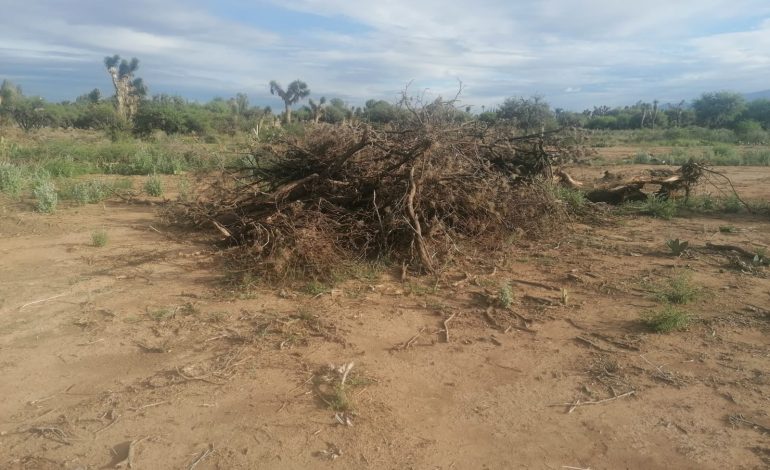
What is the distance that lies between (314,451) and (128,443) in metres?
0.91

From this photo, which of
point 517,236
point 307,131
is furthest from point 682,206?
point 307,131

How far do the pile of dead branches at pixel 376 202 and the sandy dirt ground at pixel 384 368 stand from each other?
0.40m

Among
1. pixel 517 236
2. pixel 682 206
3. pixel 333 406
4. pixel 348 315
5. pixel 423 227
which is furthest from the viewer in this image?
pixel 682 206

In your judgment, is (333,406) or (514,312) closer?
(333,406)

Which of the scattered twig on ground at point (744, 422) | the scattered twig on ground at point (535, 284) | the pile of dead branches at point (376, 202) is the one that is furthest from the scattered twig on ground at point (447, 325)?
the scattered twig on ground at point (744, 422)

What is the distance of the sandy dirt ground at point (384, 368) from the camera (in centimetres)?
250

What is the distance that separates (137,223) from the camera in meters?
6.86

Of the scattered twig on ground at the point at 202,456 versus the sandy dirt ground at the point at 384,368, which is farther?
the sandy dirt ground at the point at 384,368

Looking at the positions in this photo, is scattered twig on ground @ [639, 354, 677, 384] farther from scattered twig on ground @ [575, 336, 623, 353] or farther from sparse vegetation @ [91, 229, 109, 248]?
sparse vegetation @ [91, 229, 109, 248]

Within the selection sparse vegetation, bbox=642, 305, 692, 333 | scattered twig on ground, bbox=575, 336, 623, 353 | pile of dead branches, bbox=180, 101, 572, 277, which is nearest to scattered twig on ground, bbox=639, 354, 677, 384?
scattered twig on ground, bbox=575, 336, 623, 353

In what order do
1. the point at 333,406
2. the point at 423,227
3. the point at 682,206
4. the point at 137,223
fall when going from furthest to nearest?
the point at 682,206
the point at 137,223
the point at 423,227
the point at 333,406

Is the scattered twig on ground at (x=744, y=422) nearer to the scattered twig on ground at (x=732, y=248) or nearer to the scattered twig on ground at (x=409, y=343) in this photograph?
the scattered twig on ground at (x=409, y=343)

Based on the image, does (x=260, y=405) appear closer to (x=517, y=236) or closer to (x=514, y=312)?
(x=514, y=312)

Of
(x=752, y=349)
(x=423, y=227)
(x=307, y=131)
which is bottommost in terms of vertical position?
(x=752, y=349)
